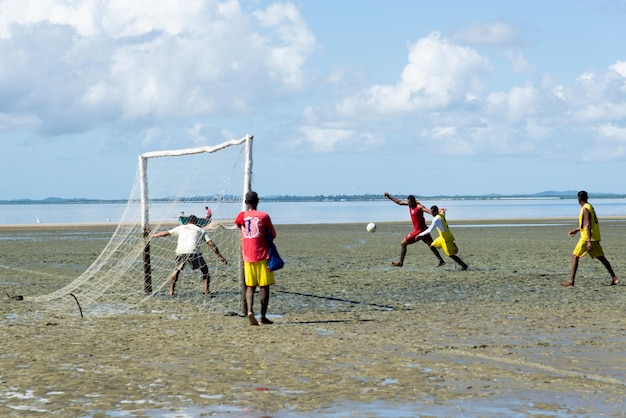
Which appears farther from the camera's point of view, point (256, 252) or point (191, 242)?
point (191, 242)

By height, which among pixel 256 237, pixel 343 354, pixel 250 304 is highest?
pixel 256 237

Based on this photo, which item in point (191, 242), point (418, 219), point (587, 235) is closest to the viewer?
point (191, 242)

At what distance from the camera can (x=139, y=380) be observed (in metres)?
8.72


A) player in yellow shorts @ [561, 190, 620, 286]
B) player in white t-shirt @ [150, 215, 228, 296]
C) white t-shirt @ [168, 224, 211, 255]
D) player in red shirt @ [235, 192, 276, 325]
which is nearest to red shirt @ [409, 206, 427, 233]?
player in yellow shorts @ [561, 190, 620, 286]

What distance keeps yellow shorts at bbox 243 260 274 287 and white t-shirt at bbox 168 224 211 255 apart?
348 centimetres

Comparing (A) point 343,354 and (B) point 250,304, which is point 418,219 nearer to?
(B) point 250,304

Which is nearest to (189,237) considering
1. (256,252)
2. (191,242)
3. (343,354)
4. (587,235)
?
(191,242)

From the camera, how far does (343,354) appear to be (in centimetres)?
1014

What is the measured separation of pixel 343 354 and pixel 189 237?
661cm

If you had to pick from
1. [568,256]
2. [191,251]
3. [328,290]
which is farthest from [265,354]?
[568,256]

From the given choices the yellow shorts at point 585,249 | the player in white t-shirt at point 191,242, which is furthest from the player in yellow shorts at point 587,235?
the player in white t-shirt at point 191,242

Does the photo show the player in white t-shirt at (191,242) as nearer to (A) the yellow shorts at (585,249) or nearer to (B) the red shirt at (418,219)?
(A) the yellow shorts at (585,249)

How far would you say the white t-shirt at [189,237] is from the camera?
1611 centimetres

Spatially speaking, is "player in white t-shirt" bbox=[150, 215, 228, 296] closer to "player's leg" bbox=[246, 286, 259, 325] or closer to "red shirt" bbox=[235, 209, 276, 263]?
"player's leg" bbox=[246, 286, 259, 325]
